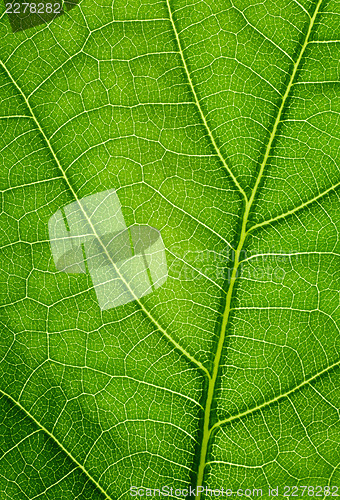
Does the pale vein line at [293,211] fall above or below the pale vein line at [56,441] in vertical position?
above

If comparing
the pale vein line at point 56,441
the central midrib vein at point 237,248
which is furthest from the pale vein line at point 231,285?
the pale vein line at point 56,441

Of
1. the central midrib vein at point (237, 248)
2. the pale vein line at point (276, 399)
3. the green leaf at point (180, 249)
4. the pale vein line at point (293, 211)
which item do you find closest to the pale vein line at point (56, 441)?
the green leaf at point (180, 249)

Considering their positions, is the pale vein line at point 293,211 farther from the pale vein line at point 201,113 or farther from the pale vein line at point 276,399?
the pale vein line at point 276,399

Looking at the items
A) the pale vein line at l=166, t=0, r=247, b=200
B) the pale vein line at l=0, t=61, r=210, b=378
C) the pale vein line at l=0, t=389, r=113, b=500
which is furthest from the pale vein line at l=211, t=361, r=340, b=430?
the pale vein line at l=166, t=0, r=247, b=200

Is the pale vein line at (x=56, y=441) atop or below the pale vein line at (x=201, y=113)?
below

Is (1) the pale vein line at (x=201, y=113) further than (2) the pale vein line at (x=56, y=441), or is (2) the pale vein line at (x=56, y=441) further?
(2) the pale vein line at (x=56, y=441)

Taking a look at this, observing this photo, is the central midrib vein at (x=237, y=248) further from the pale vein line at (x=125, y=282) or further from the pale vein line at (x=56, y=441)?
the pale vein line at (x=56, y=441)

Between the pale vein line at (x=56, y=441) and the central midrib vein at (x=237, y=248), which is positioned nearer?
the central midrib vein at (x=237, y=248)

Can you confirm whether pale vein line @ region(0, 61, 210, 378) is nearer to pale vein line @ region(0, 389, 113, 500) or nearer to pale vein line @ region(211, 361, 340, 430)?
pale vein line @ region(211, 361, 340, 430)
